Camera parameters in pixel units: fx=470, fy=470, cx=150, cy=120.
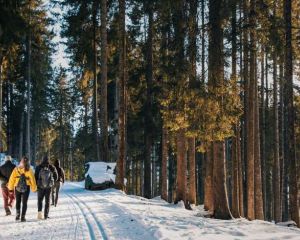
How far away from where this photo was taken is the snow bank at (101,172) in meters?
25.1

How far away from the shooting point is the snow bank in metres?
25.1

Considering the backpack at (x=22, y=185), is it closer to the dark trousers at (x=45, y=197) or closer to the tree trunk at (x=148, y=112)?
→ the dark trousers at (x=45, y=197)

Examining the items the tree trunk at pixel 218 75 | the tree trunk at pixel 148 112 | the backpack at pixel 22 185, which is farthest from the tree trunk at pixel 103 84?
the backpack at pixel 22 185

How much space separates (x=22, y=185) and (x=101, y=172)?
38.9 feet

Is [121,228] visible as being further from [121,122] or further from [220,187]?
[121,122]

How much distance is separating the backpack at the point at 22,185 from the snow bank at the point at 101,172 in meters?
11.6

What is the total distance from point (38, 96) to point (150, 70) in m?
22.8

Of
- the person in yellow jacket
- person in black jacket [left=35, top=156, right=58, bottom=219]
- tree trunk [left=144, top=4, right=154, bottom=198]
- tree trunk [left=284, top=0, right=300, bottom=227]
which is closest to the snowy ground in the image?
person in black jacket [left=35, top=156, right=58, bottom=219]

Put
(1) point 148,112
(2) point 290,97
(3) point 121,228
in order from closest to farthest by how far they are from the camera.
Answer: (3) point 121,228
(2) point 290,97
(1) point 148,112

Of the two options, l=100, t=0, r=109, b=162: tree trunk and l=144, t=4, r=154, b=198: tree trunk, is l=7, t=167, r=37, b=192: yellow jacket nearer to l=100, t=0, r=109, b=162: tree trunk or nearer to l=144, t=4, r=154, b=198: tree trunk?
l=100, t=0, r=109, b=162: tree trunk

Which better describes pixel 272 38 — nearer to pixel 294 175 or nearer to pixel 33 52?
pixel 294 175

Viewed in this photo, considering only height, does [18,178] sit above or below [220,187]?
above

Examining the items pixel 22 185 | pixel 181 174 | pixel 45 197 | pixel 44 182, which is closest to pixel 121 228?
pixel 45 197

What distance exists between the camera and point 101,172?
992 inches
